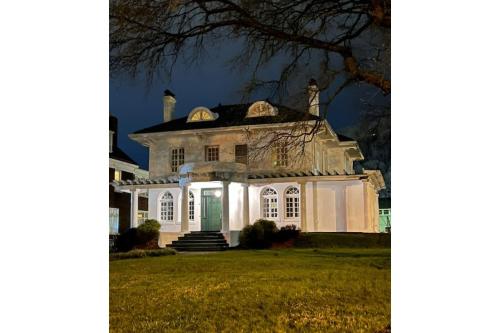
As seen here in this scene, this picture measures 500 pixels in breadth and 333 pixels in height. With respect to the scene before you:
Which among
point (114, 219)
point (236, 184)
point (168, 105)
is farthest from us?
point (114, 219)

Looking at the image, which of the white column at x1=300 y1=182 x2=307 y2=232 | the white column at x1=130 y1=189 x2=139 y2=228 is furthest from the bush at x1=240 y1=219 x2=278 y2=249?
the white column at x1=130 y1=189 x2=139 y2=228

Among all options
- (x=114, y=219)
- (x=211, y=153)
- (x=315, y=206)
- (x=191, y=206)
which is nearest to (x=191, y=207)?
(x=191, y=206)

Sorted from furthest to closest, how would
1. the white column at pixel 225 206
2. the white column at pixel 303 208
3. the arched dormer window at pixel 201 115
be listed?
the arched dormer window at pixel 201 115 < the white column at pixel 303 208 < the white column at pixel 225 206

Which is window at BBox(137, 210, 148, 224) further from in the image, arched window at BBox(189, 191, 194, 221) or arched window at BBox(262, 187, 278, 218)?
arched window at BBox(262, 187, 278, 218)

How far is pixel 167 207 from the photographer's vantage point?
13930mm

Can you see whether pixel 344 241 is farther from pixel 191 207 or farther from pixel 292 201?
pixel 191 207

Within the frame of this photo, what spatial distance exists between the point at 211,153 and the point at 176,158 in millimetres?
1082

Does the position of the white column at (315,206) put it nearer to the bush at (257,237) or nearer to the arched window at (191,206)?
the bush at (257,237)

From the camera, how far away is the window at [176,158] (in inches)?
552

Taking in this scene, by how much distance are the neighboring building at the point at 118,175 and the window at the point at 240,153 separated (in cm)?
478

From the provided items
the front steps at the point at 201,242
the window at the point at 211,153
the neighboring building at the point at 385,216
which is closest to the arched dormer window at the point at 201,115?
the window at the point at 211,153
